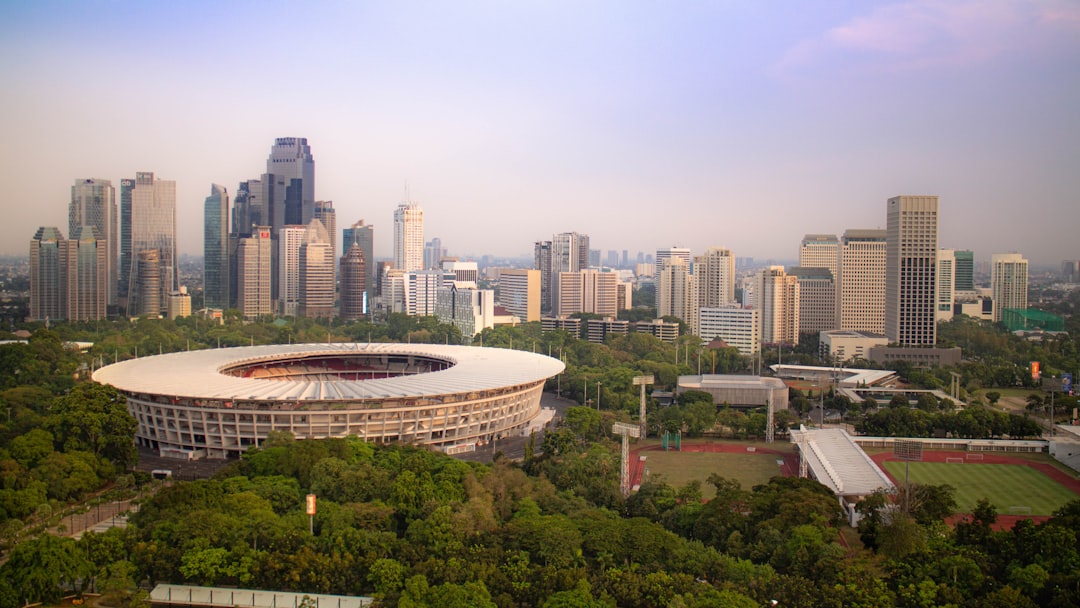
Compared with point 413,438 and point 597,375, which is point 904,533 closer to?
point 413,438

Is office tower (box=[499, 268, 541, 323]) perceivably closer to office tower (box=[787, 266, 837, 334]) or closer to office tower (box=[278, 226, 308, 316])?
office tower (box=[787, 266, 837, 334])

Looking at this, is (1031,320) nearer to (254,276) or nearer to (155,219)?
(254,276)

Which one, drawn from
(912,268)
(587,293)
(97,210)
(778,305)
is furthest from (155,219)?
(912,268)

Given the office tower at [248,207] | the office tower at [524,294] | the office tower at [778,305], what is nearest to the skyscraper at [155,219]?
the office tower at [248,207]

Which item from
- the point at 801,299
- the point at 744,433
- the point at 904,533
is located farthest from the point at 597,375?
the point at 801,299

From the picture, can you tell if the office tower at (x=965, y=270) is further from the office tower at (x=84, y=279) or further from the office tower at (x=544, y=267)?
the office tower at (x=84, y=279)
